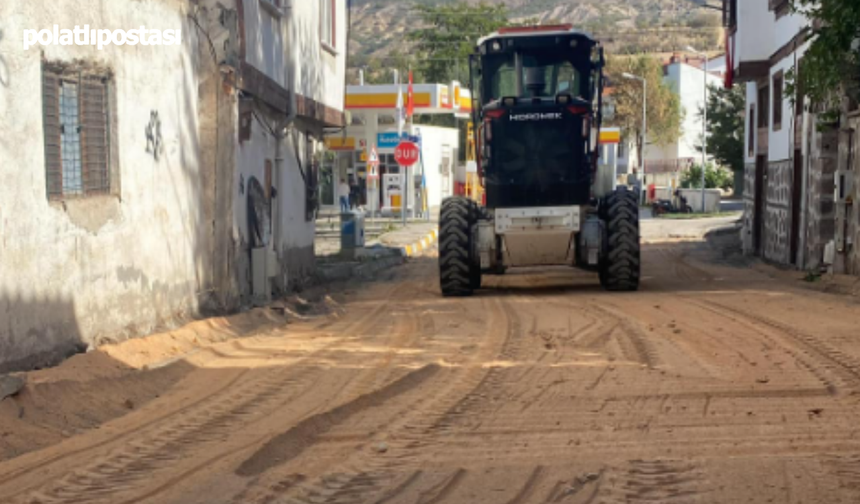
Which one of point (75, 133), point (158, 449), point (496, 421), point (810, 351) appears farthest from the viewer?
point (810, 351)

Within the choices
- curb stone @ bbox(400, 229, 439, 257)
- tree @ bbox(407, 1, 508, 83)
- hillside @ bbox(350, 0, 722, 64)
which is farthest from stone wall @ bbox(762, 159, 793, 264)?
hillside @ bbox(350, 0, 722, 64)

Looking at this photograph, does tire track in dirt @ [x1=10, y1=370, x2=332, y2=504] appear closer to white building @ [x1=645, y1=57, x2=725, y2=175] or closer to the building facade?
the building facade

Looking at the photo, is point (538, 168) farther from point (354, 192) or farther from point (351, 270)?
point (354, 192)

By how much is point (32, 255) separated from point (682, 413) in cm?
491

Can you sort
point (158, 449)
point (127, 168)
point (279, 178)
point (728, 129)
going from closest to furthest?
1. point (158, 449)
2. point (127, 168)
3. point (279, 178)
4. point (728, 129)

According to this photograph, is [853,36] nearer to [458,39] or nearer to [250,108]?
[250,108]

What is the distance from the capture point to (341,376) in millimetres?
8844

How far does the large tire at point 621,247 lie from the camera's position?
1588cm

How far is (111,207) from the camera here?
32.2ft

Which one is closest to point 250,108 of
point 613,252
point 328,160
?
point 613,252

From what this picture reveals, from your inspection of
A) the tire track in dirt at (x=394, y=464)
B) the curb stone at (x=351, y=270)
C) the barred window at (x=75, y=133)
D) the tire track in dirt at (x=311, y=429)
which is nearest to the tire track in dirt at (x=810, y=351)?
the tire track in dirt at (x=394, y=464)

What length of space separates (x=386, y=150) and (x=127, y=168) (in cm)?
3676

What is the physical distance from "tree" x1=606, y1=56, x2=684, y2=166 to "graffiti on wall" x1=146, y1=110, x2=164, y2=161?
60275mm

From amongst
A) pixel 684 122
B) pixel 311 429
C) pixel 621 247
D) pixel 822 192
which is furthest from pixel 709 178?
pixel 311 429
